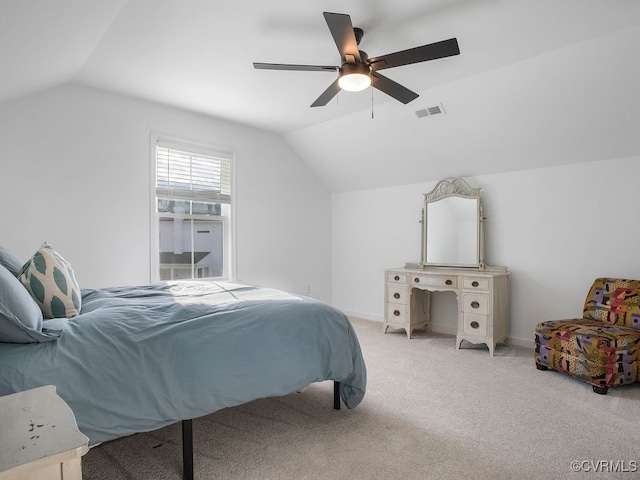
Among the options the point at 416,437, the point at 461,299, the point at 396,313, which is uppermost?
the point at 461,299

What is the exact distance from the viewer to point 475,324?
144 inches

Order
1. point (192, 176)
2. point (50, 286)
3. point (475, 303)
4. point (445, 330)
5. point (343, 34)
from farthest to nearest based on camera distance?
point (445, 330) → point (192, 176) → point (475, 303) → point (343, 34) → point (50, 286)

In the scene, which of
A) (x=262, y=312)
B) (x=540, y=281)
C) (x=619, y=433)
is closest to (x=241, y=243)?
(x=262, y=312)

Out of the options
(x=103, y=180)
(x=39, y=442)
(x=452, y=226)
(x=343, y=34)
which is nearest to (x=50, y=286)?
(x=39, y=442)

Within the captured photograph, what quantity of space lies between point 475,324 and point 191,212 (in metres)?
3.23

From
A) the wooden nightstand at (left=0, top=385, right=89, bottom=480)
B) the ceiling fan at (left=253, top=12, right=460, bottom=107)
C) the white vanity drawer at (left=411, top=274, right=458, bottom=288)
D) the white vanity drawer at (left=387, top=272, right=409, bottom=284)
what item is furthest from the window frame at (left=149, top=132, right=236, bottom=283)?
the wooden nightstand at (left=0, top=385, right=89, bottom=480)

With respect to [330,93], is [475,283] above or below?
below

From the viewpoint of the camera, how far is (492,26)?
2428mm

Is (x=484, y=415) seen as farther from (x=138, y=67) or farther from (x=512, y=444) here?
(x=138, y=67)

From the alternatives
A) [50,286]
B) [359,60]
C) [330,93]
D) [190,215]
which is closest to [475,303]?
[330,93]

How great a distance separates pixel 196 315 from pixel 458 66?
2724 mm

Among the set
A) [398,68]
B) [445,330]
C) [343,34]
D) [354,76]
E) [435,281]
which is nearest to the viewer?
[343,34]

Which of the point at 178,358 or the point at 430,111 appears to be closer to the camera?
the point at 178,358

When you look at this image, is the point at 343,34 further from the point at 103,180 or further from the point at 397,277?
the point at 397,277
